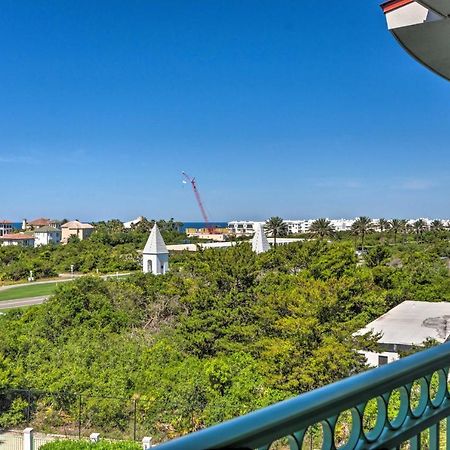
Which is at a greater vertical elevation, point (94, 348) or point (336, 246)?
point (336, 246)

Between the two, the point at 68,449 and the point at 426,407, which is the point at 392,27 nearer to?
the point at 426,407

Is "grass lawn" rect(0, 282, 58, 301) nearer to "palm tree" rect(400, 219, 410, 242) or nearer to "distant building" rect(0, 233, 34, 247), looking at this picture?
"distant building" rect(0, 233, 34, 247)

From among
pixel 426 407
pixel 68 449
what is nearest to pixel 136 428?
pixel 68 449

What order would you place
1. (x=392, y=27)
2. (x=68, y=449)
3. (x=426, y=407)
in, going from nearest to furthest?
1. (x=426, y=407)
2. (x=392, y=27)
3. (x=68, y=449)

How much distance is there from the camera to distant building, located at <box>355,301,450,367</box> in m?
8.99

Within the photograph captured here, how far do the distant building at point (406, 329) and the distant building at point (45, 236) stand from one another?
44.3 metres

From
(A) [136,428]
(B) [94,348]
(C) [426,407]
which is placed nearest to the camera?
(C) [426,407]

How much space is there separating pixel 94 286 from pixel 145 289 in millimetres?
1610

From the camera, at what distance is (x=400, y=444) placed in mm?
980

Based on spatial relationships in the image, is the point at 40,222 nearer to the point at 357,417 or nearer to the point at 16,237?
the point at 16,237

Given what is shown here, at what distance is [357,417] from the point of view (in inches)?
34.9

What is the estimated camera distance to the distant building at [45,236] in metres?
51.0

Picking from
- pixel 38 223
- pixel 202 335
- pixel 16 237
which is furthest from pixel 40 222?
pixel 202 335

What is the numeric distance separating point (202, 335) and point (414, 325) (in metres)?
4.32
